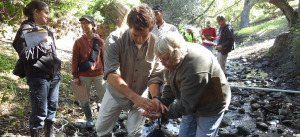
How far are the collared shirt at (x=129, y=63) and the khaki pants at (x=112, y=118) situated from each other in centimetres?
8

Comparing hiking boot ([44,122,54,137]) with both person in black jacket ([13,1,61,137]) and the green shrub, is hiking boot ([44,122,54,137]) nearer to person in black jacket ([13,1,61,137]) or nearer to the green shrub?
person in black jacket ([13,1,61,137])

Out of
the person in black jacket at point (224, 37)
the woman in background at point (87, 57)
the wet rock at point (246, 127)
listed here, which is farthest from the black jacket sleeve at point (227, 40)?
the woman in background at point (87, 57)

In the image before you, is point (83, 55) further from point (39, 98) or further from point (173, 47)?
point (173, 47)

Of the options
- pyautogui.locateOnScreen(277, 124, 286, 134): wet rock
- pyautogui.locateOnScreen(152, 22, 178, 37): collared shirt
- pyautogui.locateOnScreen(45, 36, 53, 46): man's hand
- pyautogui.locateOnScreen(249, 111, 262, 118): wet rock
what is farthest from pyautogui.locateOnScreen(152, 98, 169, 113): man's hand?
pyautogui.locateOnScreen(249, 111, 262, 118): wet rock

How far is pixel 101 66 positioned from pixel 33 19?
1.29 metres

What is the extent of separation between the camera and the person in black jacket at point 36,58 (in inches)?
97.7

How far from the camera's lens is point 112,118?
7.90 ft

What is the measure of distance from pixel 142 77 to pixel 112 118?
0.58m

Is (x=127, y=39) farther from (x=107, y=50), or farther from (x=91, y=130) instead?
(x=91, y=130)

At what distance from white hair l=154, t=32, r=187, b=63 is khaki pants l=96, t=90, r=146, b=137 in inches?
34.2

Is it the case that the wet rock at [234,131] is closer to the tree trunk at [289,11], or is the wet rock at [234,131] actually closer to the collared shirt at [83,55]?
the collared shirt at [83,55]

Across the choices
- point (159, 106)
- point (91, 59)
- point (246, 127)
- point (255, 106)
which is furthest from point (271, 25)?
point (159, 106)

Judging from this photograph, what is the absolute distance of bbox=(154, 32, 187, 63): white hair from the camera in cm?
180

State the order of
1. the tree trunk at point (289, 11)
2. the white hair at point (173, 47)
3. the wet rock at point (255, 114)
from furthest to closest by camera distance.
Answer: the tree trunk at point (289, 11) → the wet rock at point (255, 114) → the white hair at point (173, 47)
